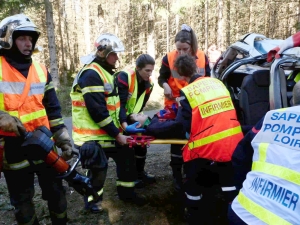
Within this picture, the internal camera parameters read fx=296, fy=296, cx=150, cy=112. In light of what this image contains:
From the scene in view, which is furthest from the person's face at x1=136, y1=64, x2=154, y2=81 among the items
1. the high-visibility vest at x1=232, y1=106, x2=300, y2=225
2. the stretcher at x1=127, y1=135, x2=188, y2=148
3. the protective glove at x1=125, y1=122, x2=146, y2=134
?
the high-visibility vest at x1=232, y1=106, x2=300, y2=225

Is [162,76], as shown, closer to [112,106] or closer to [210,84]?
[112,106]

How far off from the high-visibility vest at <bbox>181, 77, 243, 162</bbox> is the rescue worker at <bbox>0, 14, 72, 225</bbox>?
1.22 m

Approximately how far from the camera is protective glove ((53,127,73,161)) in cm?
275

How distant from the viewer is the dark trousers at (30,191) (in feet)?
8.27

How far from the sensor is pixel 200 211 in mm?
2967

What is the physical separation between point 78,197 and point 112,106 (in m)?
1.27

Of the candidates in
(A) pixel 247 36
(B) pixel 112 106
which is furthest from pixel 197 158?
(A) pixel 247 36

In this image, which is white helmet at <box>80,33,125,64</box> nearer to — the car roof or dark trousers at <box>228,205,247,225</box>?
the car roof

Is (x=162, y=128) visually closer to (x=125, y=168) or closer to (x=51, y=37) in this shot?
(x=125, y=168)

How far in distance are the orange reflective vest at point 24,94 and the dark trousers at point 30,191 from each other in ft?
1.29

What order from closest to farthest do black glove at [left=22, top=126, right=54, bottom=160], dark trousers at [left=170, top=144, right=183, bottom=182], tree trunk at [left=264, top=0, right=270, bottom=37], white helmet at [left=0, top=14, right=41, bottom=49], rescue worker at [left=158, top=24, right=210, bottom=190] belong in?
black glove at [left=22, top=126, right=54, bottom=160] → white helmet at [left=0, top=14, right=41, bottom=49] → rescue worker at [left=158, top=24, right=210, bottom=190] → dark trousers at [left=170, top=144, right=183, bottom=182] → tree trunk at [left=264, top=0, right=270, bottom=37]

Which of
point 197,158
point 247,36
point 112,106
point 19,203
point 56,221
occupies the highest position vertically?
point 247,36

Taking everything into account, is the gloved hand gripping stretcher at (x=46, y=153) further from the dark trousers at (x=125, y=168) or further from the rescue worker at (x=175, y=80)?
the rescue worker at (x=175, y=80)

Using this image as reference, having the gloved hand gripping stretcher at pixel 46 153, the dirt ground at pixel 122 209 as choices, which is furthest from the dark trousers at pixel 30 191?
the dirt ground at pixel 122 209
